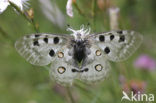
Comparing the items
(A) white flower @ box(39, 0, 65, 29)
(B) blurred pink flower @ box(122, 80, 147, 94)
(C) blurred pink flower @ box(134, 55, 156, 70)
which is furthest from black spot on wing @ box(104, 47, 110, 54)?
(C) blurred pink flower @ box(134, 55, 156, 70)

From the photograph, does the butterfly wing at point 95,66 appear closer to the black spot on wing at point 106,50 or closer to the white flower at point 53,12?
the black spot on wing at point 106,50

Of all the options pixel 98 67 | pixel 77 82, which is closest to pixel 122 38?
pixel 98 67

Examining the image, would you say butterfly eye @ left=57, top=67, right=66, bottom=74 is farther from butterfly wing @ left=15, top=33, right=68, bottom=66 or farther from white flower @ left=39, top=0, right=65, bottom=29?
white flower @ left=39, top=0, right=65, bottom=29

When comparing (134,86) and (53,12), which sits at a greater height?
(53,12)

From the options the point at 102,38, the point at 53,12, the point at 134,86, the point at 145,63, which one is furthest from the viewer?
the point at 145,63

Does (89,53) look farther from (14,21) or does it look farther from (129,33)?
(14,21)

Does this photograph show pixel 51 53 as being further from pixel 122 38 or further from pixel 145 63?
pixel 145 63

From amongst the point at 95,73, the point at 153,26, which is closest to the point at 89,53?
the point at 95,73
